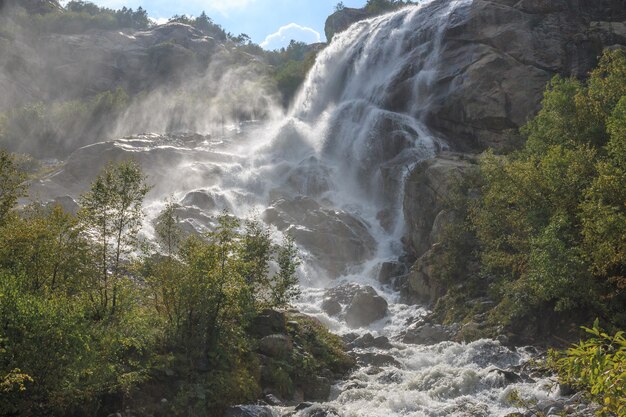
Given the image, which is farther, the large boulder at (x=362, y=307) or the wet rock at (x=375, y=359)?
the large boulder at (x=362, y=307)

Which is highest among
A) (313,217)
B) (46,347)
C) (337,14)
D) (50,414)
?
(337,14)

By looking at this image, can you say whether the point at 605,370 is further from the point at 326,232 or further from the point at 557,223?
the point at 326,232

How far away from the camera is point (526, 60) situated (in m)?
50.4

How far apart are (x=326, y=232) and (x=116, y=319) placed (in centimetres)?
2857

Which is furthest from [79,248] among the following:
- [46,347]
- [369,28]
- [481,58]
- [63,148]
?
[63,148]

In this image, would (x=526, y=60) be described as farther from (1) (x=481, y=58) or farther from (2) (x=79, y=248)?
(2) (x=79, y=248)

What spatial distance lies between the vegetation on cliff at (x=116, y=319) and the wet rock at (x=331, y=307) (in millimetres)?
11445

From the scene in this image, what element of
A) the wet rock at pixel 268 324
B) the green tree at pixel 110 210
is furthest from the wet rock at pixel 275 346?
the green tree at pixel 110 210

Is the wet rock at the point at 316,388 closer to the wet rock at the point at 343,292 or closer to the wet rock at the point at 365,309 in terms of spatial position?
the wet rock at the point at 365,309

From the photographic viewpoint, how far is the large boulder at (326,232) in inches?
1683

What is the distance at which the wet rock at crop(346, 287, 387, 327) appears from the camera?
32.6 metres

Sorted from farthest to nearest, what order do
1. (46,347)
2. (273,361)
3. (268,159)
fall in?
(268,159) → (273,361) → (46,347)

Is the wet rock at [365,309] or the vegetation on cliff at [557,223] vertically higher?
the vegetation on cliff at [557,223]

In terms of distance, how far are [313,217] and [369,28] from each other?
32.4 meters
